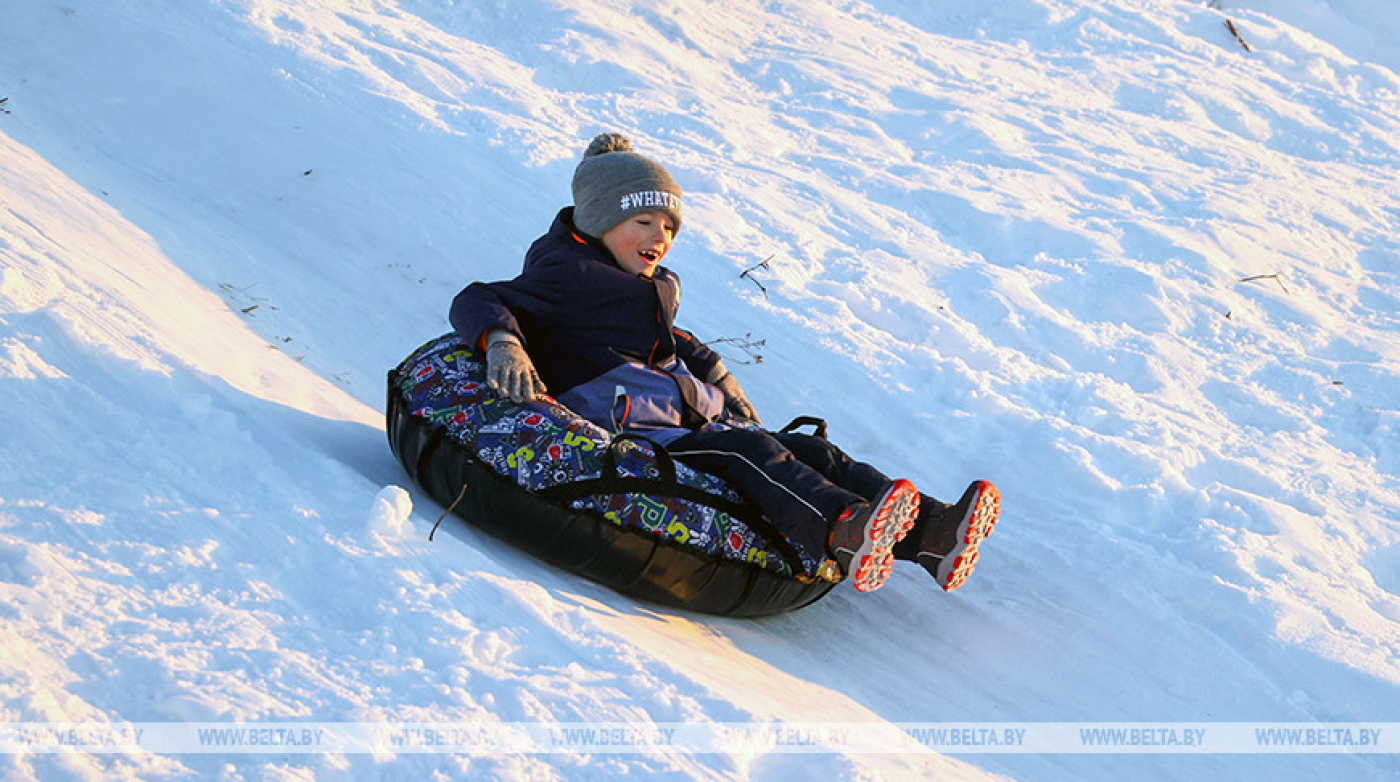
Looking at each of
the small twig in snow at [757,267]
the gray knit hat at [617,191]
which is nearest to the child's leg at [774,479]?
the gray knit hat at [617,191]

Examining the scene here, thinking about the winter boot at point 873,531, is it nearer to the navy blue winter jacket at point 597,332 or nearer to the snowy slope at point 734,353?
the snowy slope at point 734,353

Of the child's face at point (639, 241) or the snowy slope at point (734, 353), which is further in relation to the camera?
the child's face at point (639, 241)

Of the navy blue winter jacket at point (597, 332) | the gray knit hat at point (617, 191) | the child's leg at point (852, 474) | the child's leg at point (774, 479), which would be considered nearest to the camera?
the child's leg at point (774, 479)

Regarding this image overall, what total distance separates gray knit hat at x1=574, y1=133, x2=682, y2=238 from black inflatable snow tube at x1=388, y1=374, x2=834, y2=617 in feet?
2.72

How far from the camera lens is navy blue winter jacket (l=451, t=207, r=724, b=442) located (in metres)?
3.31

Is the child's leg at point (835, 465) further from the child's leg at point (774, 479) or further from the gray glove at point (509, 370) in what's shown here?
the gray glove at point (509, 370)

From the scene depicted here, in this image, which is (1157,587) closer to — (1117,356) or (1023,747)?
(1023,747)

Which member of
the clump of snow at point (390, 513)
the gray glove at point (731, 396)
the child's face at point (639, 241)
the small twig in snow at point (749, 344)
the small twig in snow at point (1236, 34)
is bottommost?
the clump of snow at point (390, 513)

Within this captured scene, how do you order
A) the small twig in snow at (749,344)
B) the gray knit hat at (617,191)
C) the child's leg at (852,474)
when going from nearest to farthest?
the child's leg at (852,474), the gray knit hat at (617,191), the small twig in snow at (749,344)

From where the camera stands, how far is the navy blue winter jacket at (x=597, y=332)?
331cm

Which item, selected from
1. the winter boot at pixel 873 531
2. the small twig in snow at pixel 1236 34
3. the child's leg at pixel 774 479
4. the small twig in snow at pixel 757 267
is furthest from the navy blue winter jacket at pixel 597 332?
the small twig in snow at pixel 1236 34

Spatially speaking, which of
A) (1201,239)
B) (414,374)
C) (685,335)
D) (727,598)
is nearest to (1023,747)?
(727,598)

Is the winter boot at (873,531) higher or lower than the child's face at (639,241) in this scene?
lower

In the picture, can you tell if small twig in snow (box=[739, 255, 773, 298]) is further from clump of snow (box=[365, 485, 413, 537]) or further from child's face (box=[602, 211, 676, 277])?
clump of snow (box=[365, 485, 413, 537])
